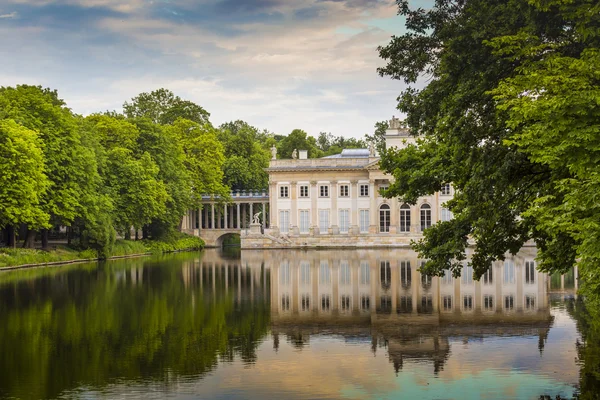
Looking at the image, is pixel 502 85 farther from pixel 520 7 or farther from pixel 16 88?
pixel 16 88

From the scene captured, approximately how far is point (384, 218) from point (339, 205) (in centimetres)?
437

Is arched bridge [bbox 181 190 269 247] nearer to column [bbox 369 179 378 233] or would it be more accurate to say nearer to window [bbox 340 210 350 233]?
window [bbox 340 210 350 233]

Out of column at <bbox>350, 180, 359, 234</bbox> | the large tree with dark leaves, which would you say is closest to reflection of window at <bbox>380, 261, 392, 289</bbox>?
the large tree with dark leaves

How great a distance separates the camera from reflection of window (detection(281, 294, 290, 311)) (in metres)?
28.6

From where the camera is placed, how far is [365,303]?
29469 mm

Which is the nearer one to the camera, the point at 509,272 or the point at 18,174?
the point at 509,272

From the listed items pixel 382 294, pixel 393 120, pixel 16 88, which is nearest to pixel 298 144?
pixel 393 120

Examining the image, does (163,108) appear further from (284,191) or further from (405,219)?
(405,219)

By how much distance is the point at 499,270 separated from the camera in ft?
143

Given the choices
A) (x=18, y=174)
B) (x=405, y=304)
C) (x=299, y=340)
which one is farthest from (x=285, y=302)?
(x=18, y=174)

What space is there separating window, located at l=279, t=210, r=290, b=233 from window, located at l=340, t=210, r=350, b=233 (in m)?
5.02

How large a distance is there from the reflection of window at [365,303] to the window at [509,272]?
8770mm

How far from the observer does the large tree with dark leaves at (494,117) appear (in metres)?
16.3

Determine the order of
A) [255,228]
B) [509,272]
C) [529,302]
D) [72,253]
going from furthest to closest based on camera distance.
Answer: [255,228], [72,253], [509,272], [529,302]
